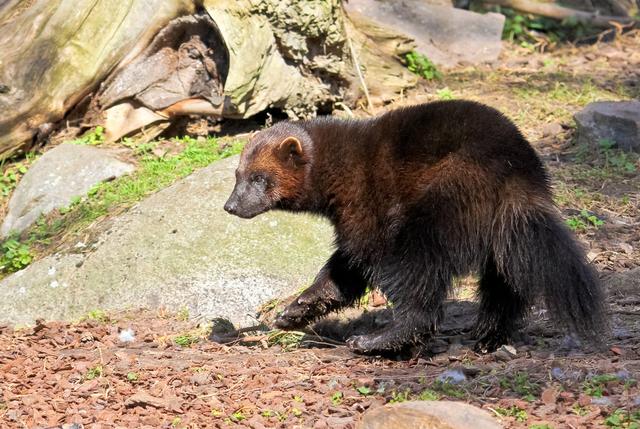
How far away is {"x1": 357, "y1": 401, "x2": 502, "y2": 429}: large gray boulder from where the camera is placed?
12.9 feet

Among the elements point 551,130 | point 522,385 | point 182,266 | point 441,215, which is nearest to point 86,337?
point 182,266

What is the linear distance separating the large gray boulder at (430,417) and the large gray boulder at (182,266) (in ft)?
10.1

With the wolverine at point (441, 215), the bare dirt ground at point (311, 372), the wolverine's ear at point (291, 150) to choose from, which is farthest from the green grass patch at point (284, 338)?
the wolverine's ear at point (291, 150)

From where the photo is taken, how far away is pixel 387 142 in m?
5.76

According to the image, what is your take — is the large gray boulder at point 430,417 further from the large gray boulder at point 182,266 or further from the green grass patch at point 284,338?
the large gray boulder at point 182,266

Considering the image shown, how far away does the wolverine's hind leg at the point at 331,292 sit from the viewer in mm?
6309

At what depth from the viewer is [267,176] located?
20.6ft

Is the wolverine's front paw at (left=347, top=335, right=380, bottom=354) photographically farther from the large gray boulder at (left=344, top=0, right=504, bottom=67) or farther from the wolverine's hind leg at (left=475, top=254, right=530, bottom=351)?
the large gray boulder at (left=344, top=0, right=504, bottom=67)

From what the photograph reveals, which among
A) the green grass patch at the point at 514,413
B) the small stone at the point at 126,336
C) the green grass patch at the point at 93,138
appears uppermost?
the green grass patch at the point at 514,413

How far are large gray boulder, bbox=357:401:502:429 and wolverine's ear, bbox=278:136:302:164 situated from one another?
239 centimetres

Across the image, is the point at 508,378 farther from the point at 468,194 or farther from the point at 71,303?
the point at 71,303

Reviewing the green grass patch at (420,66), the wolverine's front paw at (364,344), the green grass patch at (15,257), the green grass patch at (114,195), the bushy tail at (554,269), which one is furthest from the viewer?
the green grass patch at (420,66)

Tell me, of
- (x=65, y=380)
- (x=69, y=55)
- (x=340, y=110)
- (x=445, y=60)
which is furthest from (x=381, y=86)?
(x=65, y=380)

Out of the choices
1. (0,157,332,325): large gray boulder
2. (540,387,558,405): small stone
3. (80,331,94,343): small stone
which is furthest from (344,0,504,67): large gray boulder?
(540,387,558,405): small stone
